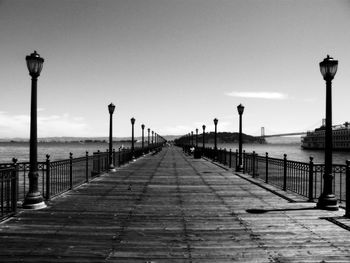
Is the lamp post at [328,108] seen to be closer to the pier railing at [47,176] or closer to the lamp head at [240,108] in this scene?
the pier railing at [47,176]

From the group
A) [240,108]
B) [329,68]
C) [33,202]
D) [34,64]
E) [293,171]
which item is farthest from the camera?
[240,108]

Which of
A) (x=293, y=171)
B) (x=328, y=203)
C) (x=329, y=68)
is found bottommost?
Result: (x=328, y=203)

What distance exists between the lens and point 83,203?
10.7m

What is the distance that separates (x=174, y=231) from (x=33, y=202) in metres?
4.65

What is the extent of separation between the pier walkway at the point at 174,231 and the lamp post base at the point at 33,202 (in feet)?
1.18

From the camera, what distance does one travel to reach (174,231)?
7504 mm

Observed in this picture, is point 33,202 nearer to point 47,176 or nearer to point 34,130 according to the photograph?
point 47,176

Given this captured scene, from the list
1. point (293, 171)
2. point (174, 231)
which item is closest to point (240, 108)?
point (293, 171)

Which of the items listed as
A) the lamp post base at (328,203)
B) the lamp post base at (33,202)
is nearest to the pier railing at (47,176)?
the lamp post base at (33,202)

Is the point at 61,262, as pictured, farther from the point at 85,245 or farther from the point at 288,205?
the point at 288,205

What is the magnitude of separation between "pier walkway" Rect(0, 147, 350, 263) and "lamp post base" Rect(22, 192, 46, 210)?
1.18ft

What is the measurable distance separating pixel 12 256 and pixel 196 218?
446 cm

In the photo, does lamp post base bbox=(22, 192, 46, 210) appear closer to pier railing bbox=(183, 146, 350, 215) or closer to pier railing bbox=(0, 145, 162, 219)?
pier railing bbox=(0, 145, 162, 219)

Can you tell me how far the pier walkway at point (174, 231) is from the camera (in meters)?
6.01
